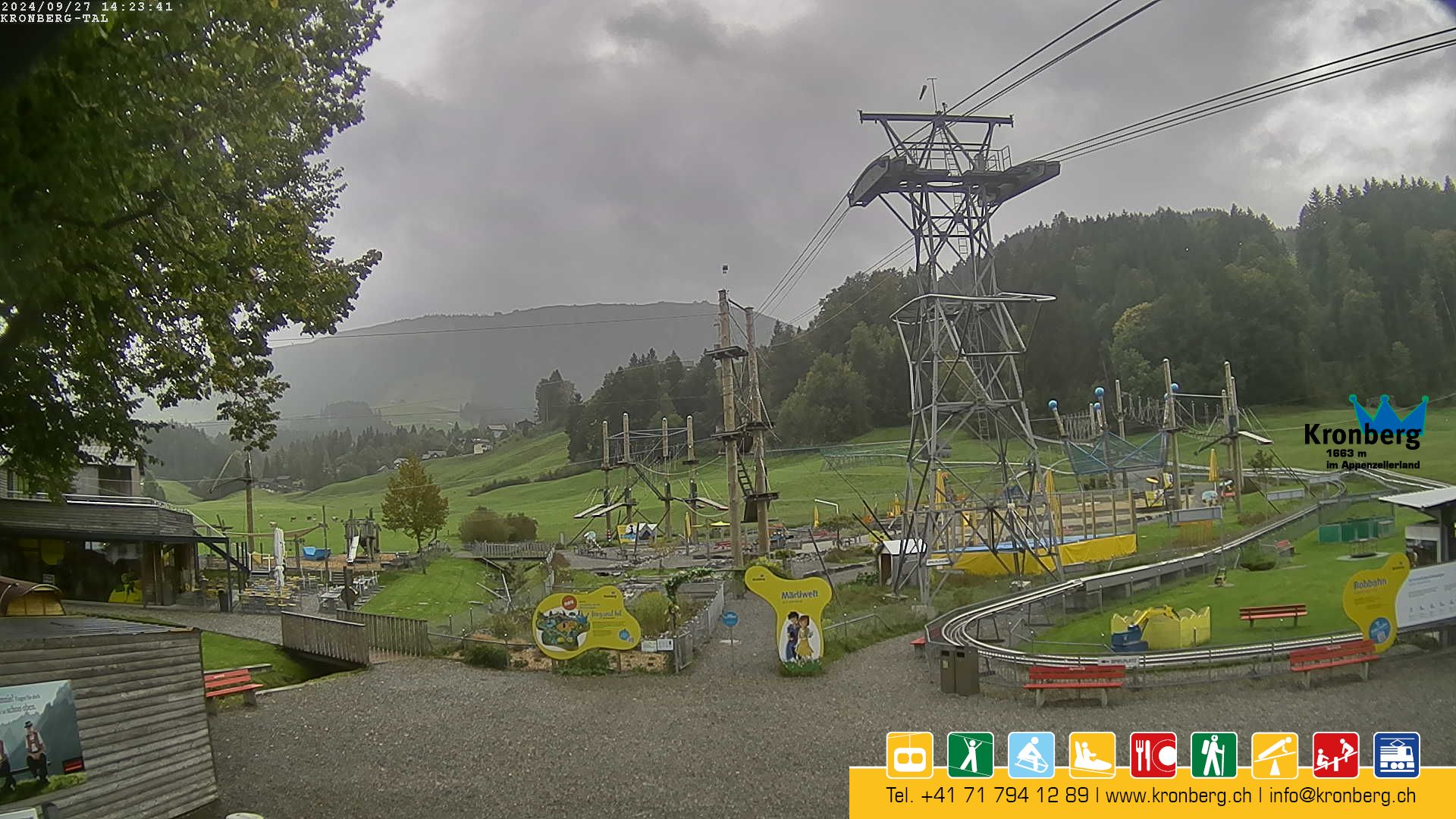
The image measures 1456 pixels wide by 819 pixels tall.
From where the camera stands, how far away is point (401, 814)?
955 centimetres

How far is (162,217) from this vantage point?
802cm

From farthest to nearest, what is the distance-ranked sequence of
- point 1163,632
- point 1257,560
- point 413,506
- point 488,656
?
point 413,506 → point 1257,560 → point 488,656 → point 1163,632

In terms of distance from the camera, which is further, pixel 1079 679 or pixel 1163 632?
pixel 1163 632

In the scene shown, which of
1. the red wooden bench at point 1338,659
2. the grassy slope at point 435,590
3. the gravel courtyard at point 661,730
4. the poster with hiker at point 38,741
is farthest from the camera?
the grassy slope at point 435,590

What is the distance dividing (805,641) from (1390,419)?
9716 millimetres

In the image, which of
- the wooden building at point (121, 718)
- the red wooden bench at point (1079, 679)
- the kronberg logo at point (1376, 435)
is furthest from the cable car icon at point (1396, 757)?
the wooden building at point (121, 718)

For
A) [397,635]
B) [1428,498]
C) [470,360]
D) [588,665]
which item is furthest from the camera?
[470,360]

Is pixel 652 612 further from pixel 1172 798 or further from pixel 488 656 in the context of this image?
pixel 1172 798

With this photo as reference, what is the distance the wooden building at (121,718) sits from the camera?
8.36 meters

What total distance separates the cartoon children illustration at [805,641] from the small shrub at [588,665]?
3523mm

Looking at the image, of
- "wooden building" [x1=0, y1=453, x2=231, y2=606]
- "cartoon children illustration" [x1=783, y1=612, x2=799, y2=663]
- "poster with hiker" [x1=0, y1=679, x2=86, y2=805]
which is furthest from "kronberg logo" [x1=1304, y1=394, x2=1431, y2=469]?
"wooden building" [x1=0, y1=453, x2=231, y2=606]

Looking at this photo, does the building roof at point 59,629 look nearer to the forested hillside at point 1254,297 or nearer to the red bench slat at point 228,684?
the red bench slat at point 228,684

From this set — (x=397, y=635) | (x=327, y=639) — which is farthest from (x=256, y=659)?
(x=397, y=635)

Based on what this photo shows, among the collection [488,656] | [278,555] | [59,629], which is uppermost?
[59,629]
